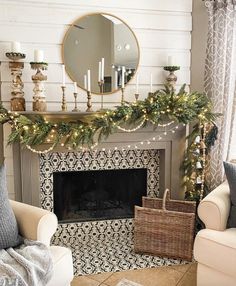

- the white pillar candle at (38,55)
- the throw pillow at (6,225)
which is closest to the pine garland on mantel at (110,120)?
the white pillar candle at (38,55)

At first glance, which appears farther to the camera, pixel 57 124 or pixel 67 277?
pixel 57 124

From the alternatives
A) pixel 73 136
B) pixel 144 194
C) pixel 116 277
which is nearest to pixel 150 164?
pixel 144 194

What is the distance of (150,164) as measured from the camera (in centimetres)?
295

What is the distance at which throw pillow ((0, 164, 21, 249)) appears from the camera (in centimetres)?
Answer: 180

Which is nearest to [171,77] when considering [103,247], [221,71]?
[221,71]

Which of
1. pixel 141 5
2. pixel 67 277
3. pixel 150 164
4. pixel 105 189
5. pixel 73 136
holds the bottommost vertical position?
pixel 67 277

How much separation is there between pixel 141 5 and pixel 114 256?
219 cm

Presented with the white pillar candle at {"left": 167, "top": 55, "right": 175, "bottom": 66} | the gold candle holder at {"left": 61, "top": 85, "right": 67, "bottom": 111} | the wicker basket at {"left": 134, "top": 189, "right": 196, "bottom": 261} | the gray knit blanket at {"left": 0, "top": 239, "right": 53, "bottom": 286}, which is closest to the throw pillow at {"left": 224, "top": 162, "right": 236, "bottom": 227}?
the wicker basket at {"left": 134, "top": 189, "right": 196, "bottom": 261}

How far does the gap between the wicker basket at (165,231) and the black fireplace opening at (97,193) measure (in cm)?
42

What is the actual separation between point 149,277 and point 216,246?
64 cm

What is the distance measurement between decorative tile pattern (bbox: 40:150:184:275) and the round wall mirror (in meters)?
0.64

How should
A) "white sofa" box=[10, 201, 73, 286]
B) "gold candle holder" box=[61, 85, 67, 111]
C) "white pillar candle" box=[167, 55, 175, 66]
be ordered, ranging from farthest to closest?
"white pillar candle" box=[167, 55, 175, 66], "gold candle holder" box=[61, 85, 67, 111], "white sofa" box=[10, 201, 73, 286]

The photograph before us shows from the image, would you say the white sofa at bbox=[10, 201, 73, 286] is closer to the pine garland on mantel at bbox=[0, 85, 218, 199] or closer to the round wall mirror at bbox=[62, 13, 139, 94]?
the pine garland on mantel at bbox=[0, 85, 218, 199]

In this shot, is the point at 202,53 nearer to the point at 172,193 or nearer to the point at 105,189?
the point at 172,193
